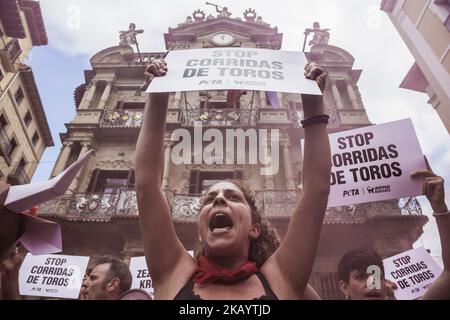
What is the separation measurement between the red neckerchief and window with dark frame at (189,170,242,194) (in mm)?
10657

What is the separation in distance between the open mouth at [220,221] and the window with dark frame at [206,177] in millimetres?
10433

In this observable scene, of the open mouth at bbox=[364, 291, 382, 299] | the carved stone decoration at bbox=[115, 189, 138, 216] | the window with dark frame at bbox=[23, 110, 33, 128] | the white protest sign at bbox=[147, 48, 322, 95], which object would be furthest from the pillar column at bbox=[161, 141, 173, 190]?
the window with dark frame at bbox=[23, 110, 33, 128]

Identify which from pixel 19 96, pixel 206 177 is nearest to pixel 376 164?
pixel 206 177

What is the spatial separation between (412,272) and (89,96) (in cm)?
1579

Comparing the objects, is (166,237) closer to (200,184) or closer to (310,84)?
(310,84)

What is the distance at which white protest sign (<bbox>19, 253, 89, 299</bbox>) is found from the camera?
5.62 metres

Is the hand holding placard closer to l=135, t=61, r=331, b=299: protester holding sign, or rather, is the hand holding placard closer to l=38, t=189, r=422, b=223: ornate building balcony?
l=135, t=61, r=331, b=299: protester holding sign

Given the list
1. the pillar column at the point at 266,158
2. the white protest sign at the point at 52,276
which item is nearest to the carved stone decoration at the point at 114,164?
the pillar column at the point at 266,158

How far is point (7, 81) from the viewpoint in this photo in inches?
811

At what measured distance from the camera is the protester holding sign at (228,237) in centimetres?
163

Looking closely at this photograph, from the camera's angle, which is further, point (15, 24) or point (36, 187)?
point (15, 24)

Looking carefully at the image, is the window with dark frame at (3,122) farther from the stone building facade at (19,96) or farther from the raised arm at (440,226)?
the raised arm at (440,226)
